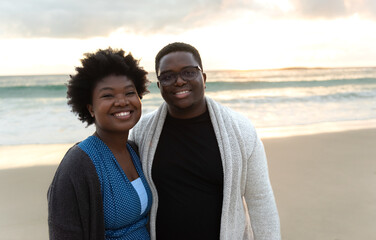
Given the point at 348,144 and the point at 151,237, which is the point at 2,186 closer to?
the point at 151,237

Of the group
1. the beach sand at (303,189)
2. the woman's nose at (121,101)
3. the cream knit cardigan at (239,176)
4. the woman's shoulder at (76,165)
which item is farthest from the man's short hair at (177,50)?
the beach sand at (303,189)

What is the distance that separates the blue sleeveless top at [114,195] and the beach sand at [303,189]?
2.49 meters

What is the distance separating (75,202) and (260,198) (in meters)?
1.21

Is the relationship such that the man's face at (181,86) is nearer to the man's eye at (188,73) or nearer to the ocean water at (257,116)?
the man's eye at (188,73)

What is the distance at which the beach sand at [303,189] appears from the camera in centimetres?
392

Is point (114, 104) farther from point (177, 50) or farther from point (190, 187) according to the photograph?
point (190, 187)

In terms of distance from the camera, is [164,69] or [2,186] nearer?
[164,69]

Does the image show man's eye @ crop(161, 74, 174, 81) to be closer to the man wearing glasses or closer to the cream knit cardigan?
the man wearing glasses

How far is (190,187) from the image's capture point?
212cm

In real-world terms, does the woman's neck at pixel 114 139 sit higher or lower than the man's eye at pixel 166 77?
lower

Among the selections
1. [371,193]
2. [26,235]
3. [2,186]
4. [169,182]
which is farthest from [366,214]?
[2,186]

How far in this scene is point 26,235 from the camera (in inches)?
151

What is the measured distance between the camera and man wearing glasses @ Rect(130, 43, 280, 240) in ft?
6.88

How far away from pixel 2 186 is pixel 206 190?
14.6ft
